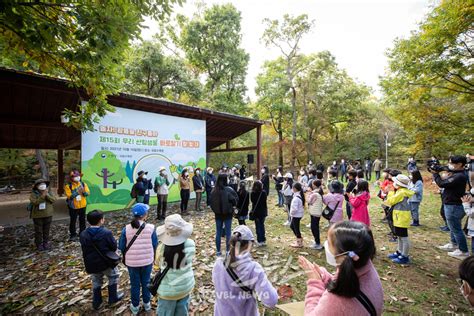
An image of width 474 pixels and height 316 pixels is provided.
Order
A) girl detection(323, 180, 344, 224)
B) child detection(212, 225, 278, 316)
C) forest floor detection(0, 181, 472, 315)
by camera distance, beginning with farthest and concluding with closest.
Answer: girl detection(323, 180, 344, 224) → forest floor detection(0, 181, 472, 315) → child detection(212, 225, 278, 316)

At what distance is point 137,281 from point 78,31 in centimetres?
364

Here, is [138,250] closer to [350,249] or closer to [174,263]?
[174,263]

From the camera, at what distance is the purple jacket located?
6.29 ft

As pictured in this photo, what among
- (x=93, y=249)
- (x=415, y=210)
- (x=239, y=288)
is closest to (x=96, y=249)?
(x=93, y=249)

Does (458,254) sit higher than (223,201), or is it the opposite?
(223,201)

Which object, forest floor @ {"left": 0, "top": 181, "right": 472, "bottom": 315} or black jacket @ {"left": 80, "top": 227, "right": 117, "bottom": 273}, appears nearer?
black jacket @ {"left": 80, "top": 227, "right": 117, "bottom": 273}

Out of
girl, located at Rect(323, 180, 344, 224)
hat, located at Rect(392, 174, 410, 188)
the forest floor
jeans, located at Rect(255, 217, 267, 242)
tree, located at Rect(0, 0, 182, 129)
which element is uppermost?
tree, located at Rect(0, 0, 182, 129)

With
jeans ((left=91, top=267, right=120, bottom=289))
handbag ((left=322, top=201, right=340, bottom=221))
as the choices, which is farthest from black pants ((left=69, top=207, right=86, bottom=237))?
handbag ((left=322, top=201, right=340, bottom=221))

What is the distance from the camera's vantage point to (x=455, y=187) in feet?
14.3

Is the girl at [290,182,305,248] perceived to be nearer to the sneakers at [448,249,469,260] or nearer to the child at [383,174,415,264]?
the child at [383,174,415,264]

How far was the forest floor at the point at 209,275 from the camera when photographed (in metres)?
3.24

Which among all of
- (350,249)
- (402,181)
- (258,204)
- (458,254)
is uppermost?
(402,181)

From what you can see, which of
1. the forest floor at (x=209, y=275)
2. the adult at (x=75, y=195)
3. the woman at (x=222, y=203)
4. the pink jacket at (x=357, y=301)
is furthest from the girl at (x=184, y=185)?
the pink jacket at (x=357, y=301)

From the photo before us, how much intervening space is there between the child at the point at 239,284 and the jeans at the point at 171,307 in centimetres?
56
